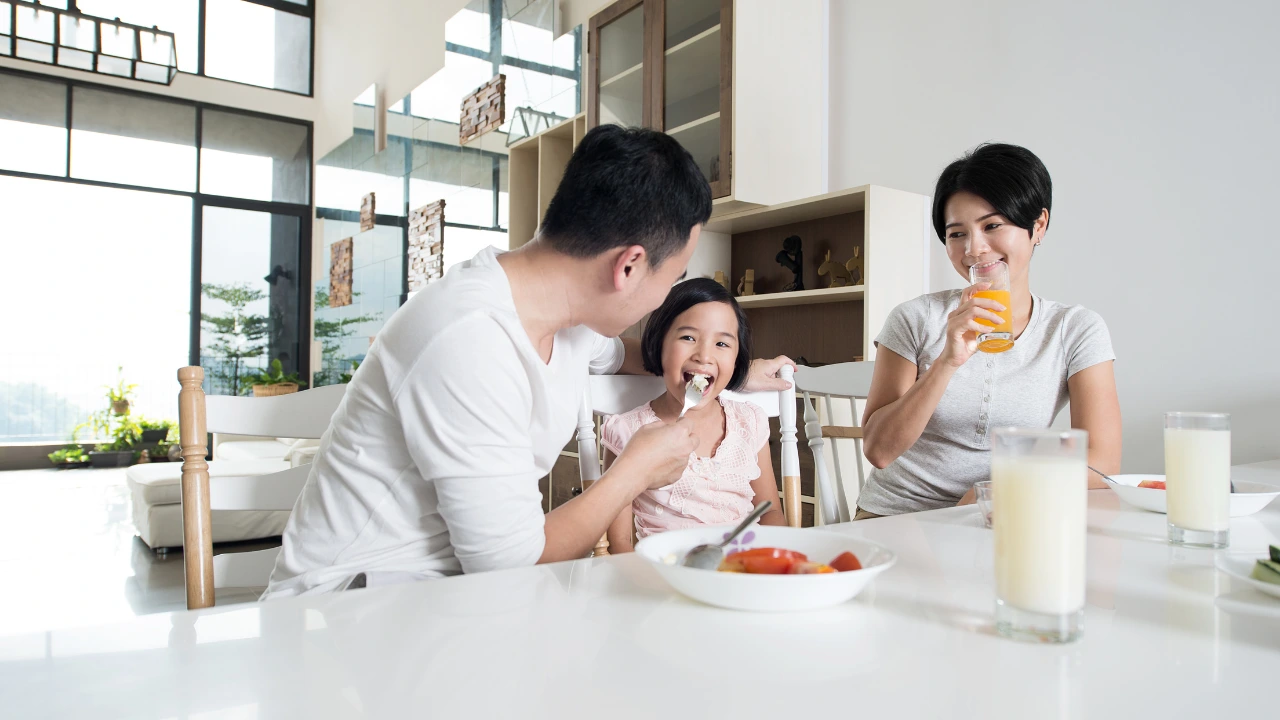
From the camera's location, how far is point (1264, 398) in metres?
1.97

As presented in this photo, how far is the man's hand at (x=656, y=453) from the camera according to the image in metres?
1.01

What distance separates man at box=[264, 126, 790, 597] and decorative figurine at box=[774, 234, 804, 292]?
2061 mm

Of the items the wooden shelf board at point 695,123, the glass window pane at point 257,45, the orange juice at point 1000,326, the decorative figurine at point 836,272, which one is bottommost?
the orange juice at point 1000,326

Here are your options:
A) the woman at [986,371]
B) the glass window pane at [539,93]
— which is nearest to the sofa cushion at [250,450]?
the glass window pane at [539,93]

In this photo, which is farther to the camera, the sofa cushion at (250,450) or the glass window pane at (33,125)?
the glass window pane at (33,125)

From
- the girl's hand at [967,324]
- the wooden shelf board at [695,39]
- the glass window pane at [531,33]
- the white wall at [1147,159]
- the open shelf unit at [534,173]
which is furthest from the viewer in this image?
the glass window pane at [531,33]

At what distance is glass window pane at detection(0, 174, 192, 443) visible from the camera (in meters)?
6.82

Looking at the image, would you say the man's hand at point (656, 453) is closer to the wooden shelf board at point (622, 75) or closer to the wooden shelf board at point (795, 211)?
the wooden shelf board at point (795, 211)

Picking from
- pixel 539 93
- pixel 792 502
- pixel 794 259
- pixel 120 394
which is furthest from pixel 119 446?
pixel 792 502

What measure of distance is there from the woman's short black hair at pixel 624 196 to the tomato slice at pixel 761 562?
1.46ft

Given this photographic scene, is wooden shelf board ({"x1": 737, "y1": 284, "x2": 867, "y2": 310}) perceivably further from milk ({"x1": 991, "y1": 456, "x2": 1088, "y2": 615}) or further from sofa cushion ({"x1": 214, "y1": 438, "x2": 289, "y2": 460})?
sofa cushion ({"x1": 214, "y1": 438, "x2": 289, "y2": 460})

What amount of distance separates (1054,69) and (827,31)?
940 millimetres

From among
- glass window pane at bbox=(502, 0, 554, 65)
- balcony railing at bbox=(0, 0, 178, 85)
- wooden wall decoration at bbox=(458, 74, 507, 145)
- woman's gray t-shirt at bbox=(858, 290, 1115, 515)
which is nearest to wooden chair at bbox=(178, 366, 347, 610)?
woman's gray t-shirt at bbox=(858, 290, 1115, 515)

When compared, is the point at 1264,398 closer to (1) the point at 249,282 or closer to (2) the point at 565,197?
(2) the point at 565,197
